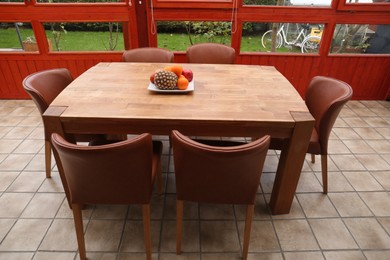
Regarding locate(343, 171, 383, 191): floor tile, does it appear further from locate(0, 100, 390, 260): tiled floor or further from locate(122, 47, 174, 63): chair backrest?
locate(122, 47, 174, 63): chair backrest

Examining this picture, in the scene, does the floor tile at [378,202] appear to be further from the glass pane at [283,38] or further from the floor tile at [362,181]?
the glass pane at [283,38]

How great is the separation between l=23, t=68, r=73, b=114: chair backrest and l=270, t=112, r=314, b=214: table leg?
165 cm

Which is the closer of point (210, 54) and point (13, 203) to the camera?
point (13, 203)

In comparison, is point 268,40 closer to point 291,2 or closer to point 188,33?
point 291,2

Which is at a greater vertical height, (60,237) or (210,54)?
(210,54)

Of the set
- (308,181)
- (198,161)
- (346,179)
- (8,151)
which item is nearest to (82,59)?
(8,151)

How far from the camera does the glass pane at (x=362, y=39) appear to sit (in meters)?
3.35

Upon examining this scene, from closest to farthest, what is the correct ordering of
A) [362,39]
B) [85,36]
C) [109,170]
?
[109,170], [362,39], [85,36]

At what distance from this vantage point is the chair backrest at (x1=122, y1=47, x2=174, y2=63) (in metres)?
2.51

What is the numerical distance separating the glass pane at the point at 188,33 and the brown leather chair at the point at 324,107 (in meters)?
1.62

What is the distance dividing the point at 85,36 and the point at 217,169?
10.8 feet

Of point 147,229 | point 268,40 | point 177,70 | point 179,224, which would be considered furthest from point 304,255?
point 268,40

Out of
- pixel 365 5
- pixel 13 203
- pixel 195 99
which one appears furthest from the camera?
pixel 365 5

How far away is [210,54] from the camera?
2.60 m
